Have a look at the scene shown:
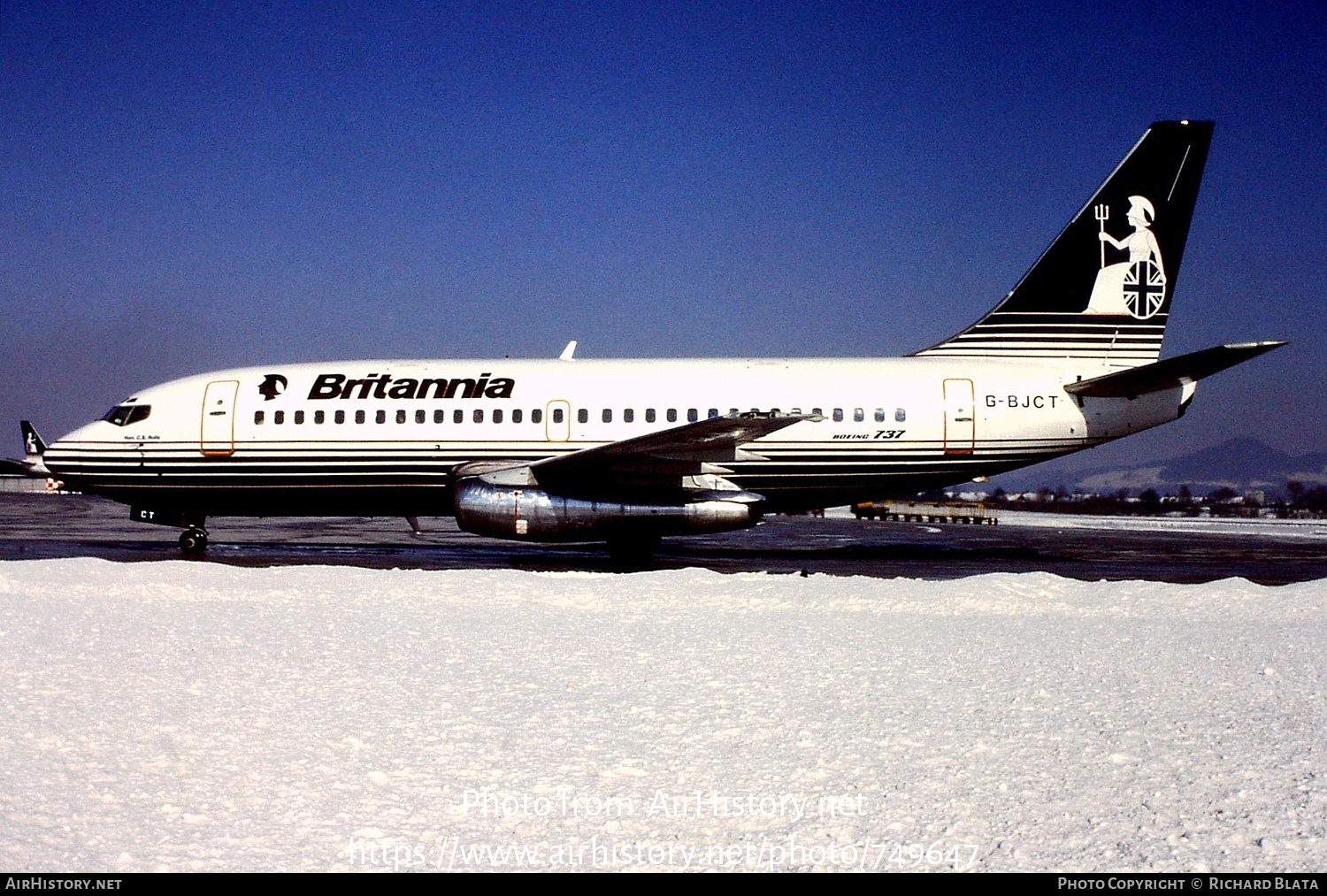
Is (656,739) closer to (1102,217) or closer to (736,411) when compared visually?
(736,411)

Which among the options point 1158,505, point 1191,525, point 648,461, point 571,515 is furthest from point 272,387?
point 1158,505

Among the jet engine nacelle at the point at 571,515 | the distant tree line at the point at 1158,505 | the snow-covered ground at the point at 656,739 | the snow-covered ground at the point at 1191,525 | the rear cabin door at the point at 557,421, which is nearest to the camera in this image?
the snow-covered ground at the point at 656,739

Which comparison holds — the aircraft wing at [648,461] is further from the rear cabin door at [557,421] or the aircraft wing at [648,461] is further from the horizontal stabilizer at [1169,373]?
the horizontal stabilizer at [1169,373]

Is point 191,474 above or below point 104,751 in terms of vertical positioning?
above

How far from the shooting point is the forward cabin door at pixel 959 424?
1620cm

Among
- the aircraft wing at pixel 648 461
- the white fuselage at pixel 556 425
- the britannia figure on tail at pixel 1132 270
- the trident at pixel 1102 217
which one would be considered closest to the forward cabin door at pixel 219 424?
the white fuselage at pixel 556 425

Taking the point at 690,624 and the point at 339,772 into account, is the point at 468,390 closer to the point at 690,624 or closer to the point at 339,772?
the point at 690,624

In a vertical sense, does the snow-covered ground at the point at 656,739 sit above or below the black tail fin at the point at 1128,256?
below

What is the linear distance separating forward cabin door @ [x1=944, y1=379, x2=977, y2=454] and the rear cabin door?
6.40 metres

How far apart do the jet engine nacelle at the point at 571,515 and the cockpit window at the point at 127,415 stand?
681cm

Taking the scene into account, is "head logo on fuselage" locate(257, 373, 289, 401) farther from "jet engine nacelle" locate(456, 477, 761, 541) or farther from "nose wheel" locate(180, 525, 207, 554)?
"jet engine nacelle" locate(456, 477, 761, 541)

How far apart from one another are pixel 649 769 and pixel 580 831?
74cm

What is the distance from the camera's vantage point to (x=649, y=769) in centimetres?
445
